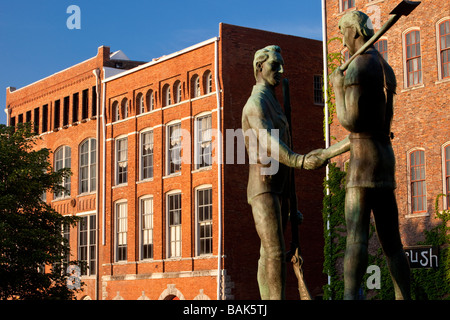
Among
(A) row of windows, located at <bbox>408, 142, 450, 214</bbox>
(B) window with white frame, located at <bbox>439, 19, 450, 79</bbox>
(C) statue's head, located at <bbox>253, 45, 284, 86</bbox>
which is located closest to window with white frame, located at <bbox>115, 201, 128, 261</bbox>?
(A) row of windows, located at <bbox>408, 142, 450, 214</bbox>

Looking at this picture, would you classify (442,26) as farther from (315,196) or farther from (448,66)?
(315,196)

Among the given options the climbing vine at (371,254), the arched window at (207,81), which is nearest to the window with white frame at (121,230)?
the arched window at (207,81)

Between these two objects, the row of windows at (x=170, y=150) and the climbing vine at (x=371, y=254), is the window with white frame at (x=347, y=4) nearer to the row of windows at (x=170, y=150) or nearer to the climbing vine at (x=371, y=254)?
the climbing vine at (x=371, y=254)

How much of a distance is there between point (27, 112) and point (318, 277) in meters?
24.0

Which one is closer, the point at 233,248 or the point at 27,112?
the point at 233,248

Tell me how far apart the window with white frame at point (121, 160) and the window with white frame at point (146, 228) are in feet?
8.07

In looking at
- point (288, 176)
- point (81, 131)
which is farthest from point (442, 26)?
point (81, 131)

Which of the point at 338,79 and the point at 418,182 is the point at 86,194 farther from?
the point at 338,79

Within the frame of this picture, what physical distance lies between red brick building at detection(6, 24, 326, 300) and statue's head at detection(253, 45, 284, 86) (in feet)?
87.3

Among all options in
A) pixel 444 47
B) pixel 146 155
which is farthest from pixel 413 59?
pixel 146 155

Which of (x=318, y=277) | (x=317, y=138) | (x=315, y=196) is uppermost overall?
(x=317, y=138)

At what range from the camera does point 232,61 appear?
36406 mm

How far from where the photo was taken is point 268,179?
8266 millimetres

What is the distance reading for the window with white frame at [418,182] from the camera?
27.8 meters
